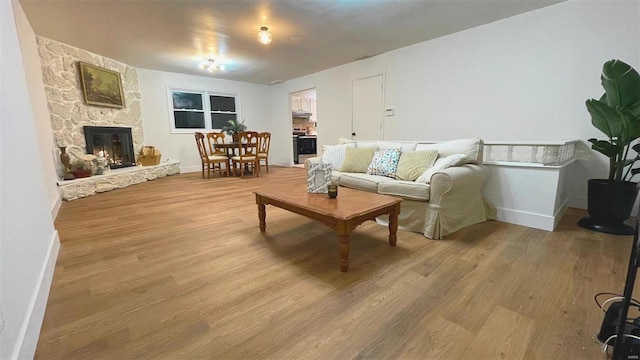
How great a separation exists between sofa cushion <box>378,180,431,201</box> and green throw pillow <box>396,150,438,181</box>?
24 centimetres

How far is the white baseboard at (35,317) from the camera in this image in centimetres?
105

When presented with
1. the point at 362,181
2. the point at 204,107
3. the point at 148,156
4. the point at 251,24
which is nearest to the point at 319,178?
the point at 362,181

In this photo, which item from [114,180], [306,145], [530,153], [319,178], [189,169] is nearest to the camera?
[319,178]

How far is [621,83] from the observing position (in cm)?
221

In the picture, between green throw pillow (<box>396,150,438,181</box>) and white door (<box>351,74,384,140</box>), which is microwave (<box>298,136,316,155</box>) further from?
green throw pillow (<box>396,150,438,181</box>)

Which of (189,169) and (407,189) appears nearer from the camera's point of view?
(407,189)

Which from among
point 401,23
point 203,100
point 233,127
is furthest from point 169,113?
point 401,23

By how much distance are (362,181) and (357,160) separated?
19.4 inches

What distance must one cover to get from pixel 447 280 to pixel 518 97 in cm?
303

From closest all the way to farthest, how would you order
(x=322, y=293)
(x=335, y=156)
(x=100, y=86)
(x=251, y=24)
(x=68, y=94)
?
(x=322, y=293)
(x=251, y=24)
(x=335, y=156)
(x=68, y=94)
(x=100, y=86)

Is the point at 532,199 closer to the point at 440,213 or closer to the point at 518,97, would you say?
the point at 440,213

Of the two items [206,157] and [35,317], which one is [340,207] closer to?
[35,317]

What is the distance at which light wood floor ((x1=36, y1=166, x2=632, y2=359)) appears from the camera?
1.17 meters

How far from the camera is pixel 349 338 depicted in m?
1.21
